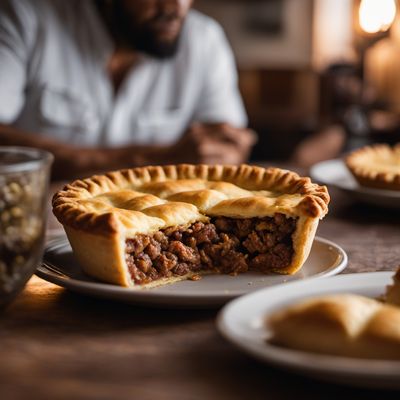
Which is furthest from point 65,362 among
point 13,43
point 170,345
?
point 13,43

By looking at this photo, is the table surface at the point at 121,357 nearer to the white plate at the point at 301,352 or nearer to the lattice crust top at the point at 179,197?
the white plate at the point at 301,352

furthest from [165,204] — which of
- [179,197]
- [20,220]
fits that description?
[20,220]

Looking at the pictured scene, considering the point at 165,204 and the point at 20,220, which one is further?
the point at 165,204

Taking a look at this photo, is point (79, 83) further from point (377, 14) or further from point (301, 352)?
point (301, 352)

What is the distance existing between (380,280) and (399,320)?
305 millimetres

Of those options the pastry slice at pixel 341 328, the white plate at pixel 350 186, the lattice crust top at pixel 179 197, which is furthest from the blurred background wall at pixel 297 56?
the pastry slice at pixel 341 328

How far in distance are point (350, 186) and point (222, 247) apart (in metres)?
0.90

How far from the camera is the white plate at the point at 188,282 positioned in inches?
45.7

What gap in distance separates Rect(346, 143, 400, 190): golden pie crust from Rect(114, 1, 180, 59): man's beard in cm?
151

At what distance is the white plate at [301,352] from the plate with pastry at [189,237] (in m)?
0.20

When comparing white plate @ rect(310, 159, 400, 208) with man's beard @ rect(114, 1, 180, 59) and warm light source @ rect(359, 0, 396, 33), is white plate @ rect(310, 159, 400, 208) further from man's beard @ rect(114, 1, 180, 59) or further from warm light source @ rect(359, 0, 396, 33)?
man's beard @ rect(114, 1, 180, 59)

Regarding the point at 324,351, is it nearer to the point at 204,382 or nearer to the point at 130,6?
the point at 204,382

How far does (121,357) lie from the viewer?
1.00 meters

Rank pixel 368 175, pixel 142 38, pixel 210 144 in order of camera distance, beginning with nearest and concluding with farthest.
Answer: pixel 368 175
pixel 210 144
pixel 142 38
